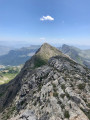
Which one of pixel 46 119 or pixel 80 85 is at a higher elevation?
pixel 80 85

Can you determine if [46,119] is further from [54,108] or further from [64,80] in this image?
[64,80]

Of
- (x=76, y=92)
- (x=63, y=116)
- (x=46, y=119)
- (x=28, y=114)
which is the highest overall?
(x=76, y=92)

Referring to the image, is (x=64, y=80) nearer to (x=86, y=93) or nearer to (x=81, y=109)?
(x=86, y=93)

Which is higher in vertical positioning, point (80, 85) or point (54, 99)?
point (80, 85)

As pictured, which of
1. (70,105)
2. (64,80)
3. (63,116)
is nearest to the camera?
(63,116)

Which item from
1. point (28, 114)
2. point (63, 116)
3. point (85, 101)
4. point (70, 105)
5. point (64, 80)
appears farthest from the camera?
point (64, 80)

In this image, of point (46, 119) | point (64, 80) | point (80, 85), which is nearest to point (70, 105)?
point (46, 119)

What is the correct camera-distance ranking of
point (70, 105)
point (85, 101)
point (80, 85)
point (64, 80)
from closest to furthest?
point (70, 105) < point (85, 101) < point (80, 85) < point (64, 80)

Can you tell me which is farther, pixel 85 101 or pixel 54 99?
pixel 54 99

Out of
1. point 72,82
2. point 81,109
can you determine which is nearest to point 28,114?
point 81,109
